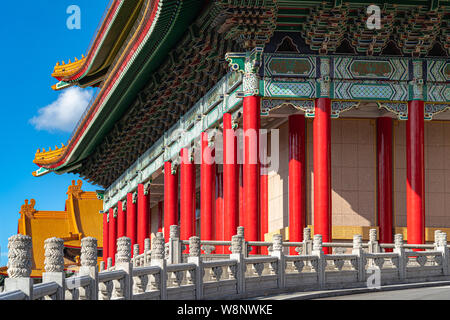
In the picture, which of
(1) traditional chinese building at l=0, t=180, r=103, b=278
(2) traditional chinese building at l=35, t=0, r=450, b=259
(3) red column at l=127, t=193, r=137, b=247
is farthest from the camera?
(1) traditional chinese building at l=0, t=180, r=103, b=278

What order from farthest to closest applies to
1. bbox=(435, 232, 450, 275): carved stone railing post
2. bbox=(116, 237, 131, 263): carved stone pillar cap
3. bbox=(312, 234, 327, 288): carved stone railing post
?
bbox=(435, 232, 450, 275): carved stone railing post < bbox=(312, 234, 327, 288): carved stone railing post < bbox=(116, 237, 131, 263): carved stone pillar cap

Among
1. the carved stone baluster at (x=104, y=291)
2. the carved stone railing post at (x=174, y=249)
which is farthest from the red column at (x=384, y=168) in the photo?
the carved stone baluster at (x=104, y=291)

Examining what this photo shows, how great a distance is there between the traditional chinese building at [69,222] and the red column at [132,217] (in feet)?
44.3

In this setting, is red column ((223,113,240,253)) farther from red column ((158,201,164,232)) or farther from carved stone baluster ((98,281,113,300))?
red column ((158,201,164,232))

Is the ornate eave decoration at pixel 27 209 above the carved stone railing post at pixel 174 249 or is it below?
above

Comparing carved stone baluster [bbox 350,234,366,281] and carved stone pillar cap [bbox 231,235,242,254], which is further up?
carved stone pillar cap [bbox 231,235,242,254]

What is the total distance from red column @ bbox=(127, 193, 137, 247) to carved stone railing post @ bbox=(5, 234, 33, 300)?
29.5 m

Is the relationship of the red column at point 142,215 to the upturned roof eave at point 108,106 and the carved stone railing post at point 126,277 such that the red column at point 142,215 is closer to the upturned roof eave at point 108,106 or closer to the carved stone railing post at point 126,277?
the upturned roof eave at point 108,106

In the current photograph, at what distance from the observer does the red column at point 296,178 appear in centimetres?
2368

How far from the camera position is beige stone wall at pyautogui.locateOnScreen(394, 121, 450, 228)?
25.4 m

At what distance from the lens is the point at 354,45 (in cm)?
2272

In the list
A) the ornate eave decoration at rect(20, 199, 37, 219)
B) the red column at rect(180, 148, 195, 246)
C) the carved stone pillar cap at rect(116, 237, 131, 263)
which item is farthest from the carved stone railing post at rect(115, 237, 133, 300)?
the ornate eave decoration at rect(20, 199, 37, 219)

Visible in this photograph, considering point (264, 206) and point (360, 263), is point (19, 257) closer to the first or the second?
point (360, 263)

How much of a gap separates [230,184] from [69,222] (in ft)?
115
